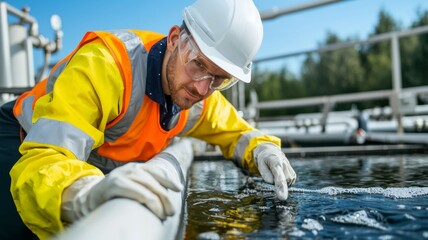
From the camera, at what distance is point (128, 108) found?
1.73m

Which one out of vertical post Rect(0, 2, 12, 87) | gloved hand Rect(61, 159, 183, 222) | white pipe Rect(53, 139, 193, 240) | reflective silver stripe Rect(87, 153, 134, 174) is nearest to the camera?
white pipe Rect(53, 139, 193, 240)

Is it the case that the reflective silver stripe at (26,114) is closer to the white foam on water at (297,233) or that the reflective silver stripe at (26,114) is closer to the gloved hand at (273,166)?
→ the gloved hand at (273,166)

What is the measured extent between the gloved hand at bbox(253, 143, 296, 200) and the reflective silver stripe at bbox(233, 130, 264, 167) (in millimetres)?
167

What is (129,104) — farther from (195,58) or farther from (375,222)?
(375,222)

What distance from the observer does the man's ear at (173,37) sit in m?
1.87

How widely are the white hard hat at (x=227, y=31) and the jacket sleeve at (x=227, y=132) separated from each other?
51 centimetres

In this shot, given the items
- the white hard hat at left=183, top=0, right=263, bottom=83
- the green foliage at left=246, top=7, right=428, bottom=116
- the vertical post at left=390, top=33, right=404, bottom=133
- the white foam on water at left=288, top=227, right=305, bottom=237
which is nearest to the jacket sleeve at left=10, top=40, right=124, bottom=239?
the white hard hat at left=183, top=0, right=263, bottom=83

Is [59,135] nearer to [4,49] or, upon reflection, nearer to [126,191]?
[126,191]

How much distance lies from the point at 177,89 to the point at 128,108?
237mm

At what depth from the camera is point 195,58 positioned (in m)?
1.70

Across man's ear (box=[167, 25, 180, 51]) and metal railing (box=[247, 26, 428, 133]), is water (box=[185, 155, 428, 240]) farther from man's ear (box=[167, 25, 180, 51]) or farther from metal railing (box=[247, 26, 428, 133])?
metal railing (box=[247, 26, 428, 133])

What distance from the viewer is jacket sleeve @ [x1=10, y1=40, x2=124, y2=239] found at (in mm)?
1139

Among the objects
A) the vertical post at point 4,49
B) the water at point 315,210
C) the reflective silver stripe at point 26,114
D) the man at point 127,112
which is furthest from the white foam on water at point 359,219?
the vertical post at point 4,49

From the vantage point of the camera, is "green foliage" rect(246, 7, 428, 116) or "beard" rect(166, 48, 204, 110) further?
"green foliage" rect(246, 7, 428, 116)
